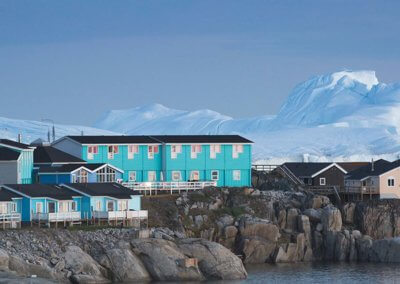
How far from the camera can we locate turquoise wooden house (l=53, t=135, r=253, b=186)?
75938mm

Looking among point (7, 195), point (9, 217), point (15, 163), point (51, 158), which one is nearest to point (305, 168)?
point (51, 158)

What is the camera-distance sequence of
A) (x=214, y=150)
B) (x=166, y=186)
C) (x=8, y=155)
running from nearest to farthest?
(x=8, y=155)
(x=166, y=186)
(x=214, y=150)

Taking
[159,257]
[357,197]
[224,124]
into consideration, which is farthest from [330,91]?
[159,257]

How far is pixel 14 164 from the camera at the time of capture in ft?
227

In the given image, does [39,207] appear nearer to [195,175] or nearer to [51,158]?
[51,158]

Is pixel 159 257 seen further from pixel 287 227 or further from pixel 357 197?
pixel 357 197

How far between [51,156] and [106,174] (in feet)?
10.8

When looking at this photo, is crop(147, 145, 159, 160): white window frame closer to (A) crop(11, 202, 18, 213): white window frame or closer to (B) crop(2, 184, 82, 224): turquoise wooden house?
(B) crop(2, 184, 82, 224): turquoise wooden house

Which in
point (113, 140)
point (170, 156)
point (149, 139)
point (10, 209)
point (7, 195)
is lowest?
point (10, 209)

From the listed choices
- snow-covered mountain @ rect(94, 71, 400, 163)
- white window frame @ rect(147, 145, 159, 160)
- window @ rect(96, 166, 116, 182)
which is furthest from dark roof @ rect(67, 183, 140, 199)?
snow-covered mountain @ rect(94, 71, 400, 163)

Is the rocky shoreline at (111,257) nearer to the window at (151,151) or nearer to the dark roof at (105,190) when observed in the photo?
the dark roof at (105,190)

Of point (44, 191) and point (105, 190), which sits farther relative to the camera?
point (105, 190)

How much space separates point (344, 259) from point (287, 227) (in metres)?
3.56

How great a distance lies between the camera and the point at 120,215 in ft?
216
